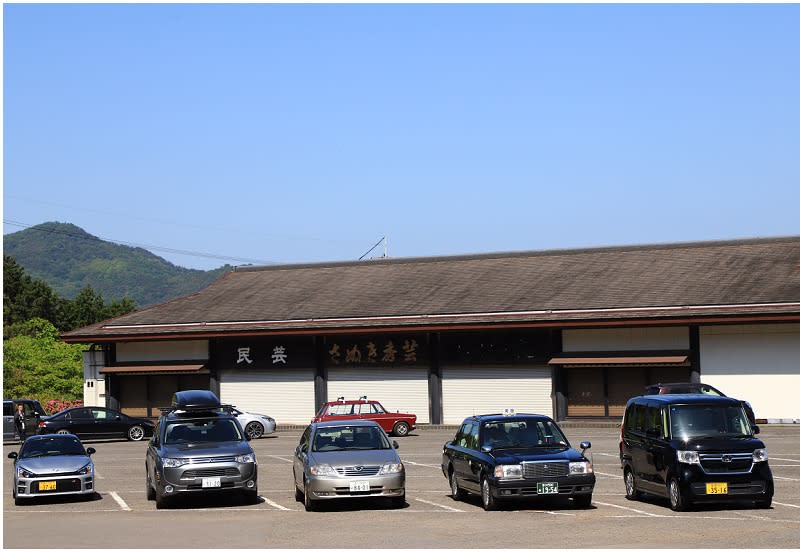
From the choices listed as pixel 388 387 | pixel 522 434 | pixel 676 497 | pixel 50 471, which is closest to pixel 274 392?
pixel 388 387

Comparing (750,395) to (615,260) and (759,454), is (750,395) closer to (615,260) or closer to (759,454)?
(615,260)

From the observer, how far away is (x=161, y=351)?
53562 millimetres

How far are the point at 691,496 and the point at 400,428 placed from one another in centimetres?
2426

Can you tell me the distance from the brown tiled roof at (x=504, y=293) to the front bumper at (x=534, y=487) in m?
25.8

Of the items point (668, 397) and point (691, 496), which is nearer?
point (691, 496)

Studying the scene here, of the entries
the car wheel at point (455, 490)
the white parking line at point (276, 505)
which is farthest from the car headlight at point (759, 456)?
the white parking line at point (276, 505)

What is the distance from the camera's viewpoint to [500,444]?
67.6 feet

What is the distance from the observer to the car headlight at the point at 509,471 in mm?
19422

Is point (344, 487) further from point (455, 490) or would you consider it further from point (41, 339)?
point (41, 339)

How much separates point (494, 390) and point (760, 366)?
10.4m

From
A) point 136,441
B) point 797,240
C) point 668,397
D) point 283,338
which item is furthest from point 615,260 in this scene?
point 668,397

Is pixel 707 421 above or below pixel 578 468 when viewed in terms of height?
above

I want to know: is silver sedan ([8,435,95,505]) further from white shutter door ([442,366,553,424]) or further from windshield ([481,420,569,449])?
white shutter door ([442,366,553,424])

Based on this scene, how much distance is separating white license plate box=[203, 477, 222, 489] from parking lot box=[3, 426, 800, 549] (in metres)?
0.43
